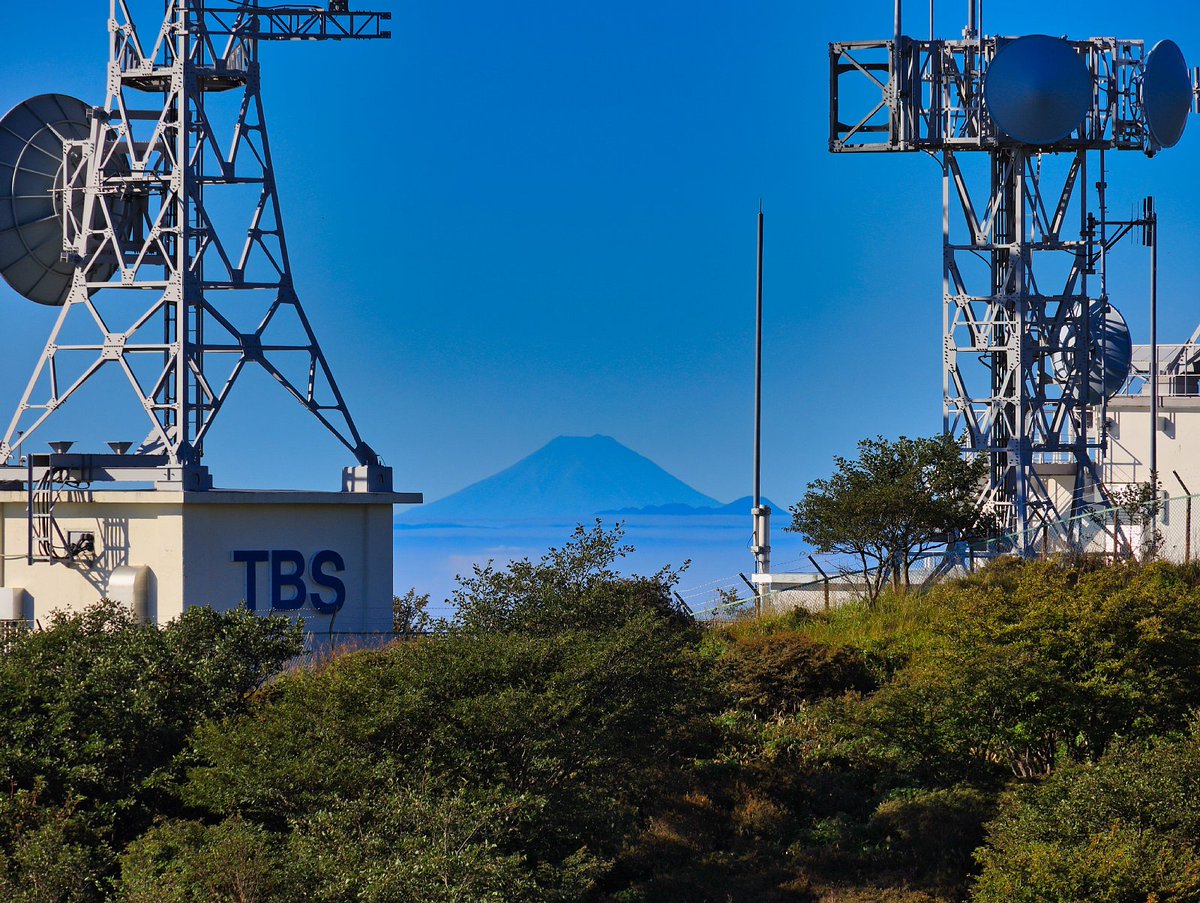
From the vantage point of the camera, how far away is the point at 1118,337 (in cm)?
5409

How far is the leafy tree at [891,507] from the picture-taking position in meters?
37.5

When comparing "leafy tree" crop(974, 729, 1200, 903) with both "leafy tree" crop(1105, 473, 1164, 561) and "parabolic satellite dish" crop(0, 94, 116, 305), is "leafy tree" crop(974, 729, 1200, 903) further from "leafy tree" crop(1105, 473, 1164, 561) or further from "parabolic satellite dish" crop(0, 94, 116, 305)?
"parabolic satellite dish" crop(0, 94, 116, 305)

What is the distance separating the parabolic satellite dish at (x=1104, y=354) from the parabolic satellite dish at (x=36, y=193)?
27775 mm

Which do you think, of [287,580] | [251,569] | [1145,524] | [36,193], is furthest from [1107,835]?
[36,193]

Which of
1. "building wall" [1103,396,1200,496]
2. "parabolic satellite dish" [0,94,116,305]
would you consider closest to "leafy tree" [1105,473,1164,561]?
"building wall" [1103,396,1200,496]

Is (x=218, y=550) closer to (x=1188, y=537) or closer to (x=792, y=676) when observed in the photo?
(x=792, y=676)

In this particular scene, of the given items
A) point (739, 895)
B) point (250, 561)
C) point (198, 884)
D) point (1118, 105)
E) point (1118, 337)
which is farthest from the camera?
point (1118, 337)

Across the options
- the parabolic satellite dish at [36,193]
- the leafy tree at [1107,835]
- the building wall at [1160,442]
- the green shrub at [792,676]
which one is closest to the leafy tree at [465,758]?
the green shrub at [792,676]

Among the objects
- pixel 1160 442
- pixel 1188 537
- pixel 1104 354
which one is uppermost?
pixel 1104 354

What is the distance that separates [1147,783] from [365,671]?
33.5 feet

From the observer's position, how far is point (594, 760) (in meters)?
22.3

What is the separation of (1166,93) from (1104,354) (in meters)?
9.09

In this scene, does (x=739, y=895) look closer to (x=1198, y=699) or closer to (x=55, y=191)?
(x=1198, y=699)

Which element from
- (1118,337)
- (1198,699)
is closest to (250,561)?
(1198,699)
